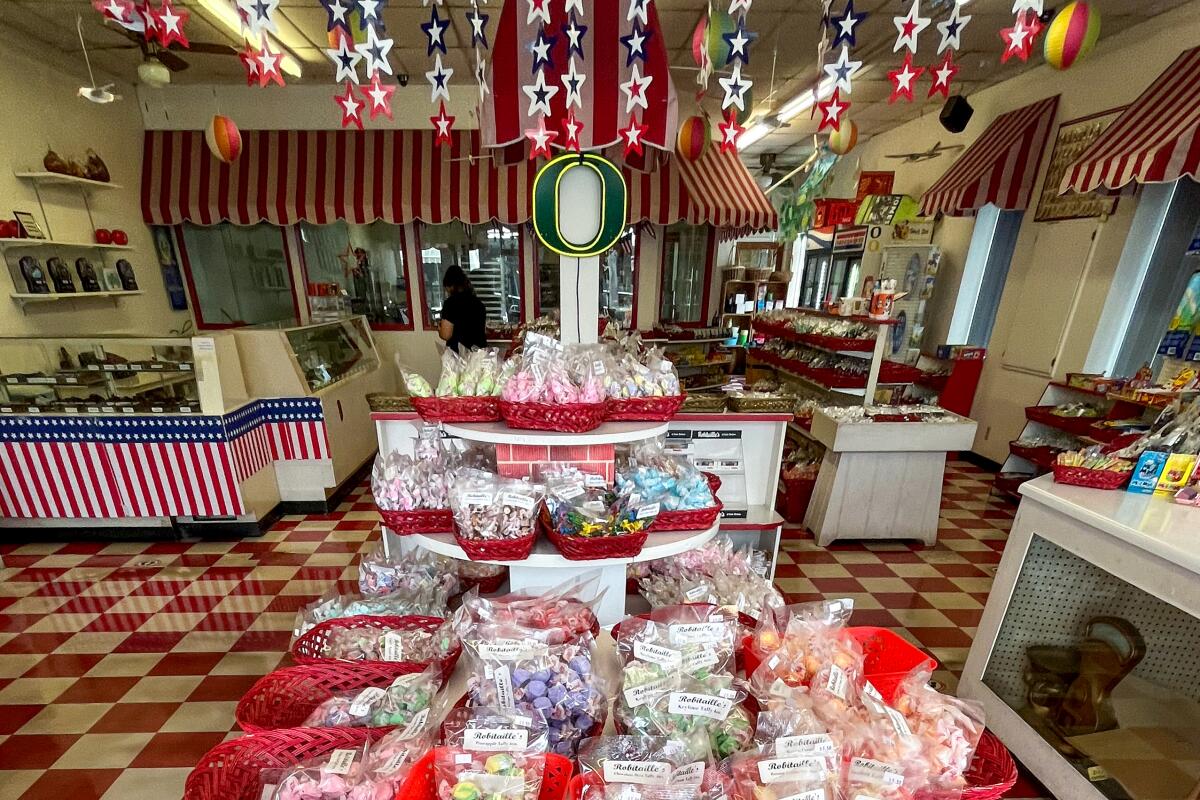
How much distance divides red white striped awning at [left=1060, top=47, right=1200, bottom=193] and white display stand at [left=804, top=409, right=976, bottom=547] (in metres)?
2.03

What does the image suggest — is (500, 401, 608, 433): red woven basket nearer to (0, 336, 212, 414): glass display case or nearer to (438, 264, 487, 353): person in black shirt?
(0, 336, 212, 414): glass display case

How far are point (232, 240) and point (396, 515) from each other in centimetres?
670

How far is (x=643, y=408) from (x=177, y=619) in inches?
128

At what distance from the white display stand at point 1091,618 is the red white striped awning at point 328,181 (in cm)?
566

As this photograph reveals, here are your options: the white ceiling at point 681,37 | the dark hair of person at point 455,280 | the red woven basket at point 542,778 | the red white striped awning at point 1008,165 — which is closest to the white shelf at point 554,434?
the red woven basket at point 542,778

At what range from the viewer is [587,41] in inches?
A: 86.8

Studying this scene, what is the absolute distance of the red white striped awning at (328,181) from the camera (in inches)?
234

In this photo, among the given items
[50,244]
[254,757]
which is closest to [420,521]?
[254,757]

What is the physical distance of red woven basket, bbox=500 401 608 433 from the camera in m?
1.67

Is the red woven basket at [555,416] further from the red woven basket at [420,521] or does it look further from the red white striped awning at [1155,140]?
the red white striped awning at [1155,140]

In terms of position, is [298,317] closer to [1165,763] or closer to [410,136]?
[410,136]

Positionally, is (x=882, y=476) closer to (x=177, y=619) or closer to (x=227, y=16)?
(x=177, y=619)

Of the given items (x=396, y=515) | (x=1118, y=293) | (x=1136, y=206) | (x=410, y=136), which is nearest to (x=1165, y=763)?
(x=396, y=515)

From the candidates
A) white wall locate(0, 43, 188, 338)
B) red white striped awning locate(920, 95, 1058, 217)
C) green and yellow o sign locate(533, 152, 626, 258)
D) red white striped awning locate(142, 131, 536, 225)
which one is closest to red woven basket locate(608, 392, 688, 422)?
green and yellow o sign locate(533, 152, 626, 258)
